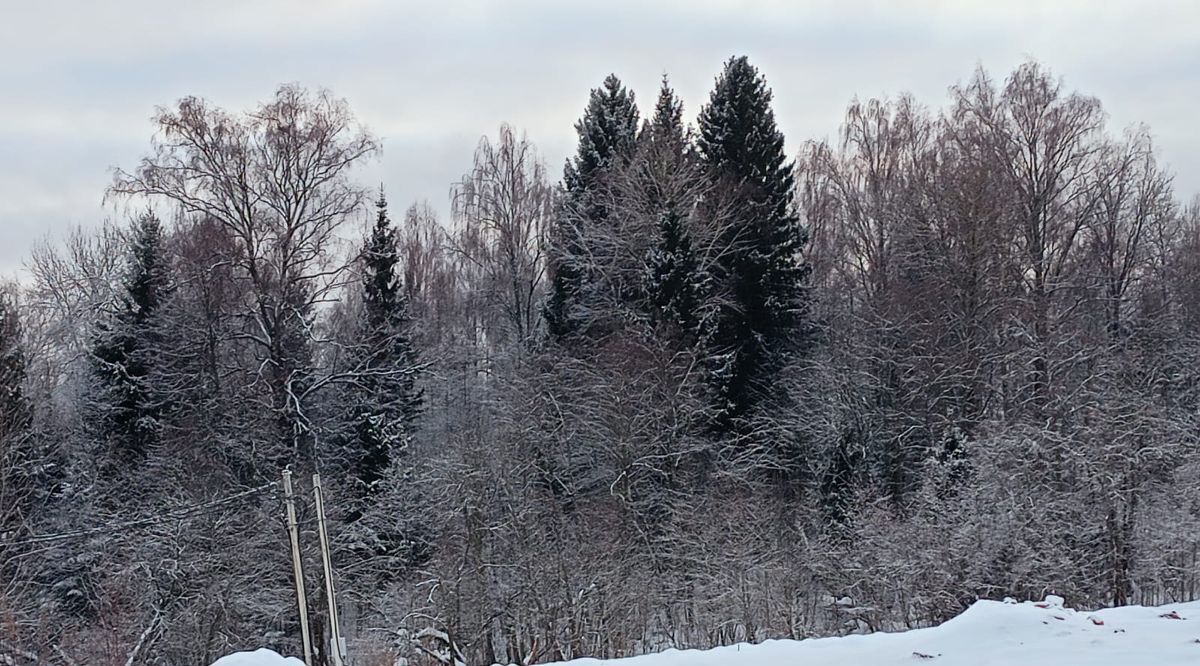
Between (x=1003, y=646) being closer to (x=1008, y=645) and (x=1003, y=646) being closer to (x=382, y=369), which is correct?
(x=1008, y=645)

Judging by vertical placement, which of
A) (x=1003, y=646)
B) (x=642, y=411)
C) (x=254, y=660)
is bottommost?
(x=1003, y=646)

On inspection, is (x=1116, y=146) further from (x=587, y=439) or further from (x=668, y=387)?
(x=587, y=439)

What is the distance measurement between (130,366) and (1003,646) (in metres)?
22.5

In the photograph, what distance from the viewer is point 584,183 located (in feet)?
92.1

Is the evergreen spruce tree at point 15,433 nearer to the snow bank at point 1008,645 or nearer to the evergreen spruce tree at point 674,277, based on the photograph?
the evergreen spruce tree at point 674,277

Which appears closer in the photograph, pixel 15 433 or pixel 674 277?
pixel 15 433

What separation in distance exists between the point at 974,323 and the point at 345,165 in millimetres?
15544

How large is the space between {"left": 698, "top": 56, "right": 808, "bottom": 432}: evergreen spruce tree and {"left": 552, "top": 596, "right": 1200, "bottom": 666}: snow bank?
1571 cm

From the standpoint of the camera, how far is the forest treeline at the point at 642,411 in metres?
19.0

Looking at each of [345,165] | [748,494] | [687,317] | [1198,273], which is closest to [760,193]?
[687,317]

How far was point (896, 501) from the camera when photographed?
22.4 m

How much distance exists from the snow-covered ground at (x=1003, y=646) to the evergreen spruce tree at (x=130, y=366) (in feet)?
59.0

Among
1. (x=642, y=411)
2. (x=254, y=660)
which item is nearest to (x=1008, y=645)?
(x=254, y=660)

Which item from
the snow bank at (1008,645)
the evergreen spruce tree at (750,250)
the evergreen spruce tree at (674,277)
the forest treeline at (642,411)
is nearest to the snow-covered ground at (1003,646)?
the snow bank at (1008,645)
